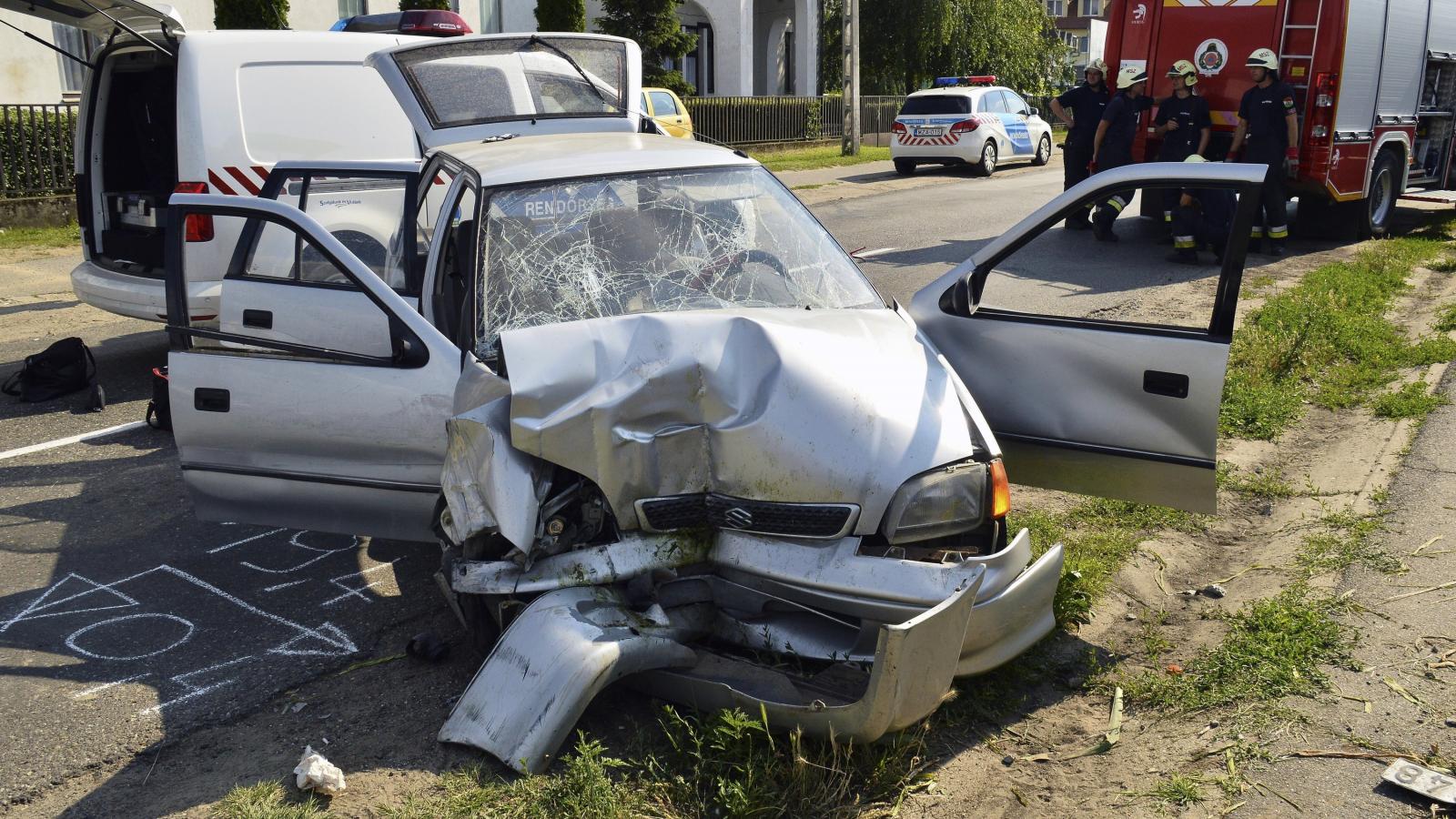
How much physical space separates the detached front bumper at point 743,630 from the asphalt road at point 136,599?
897 millimetres

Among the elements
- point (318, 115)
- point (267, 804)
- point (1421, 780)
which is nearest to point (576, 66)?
point (318, 115)

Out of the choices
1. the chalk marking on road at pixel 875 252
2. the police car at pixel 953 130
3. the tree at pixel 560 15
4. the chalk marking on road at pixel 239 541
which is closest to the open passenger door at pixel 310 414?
the chalk marking on road at pixel 239 541

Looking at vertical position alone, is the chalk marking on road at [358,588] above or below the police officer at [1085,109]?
below

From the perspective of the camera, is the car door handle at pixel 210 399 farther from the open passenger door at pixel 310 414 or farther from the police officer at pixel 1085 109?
the police officer at pixel 1085 109

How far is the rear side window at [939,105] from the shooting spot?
2192 cm

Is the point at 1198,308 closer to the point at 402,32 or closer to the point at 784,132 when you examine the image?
the point at 402,32

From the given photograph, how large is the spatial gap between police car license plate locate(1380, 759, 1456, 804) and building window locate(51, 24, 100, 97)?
18.7 m

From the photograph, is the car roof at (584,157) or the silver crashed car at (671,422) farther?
the car roof at (584,157)

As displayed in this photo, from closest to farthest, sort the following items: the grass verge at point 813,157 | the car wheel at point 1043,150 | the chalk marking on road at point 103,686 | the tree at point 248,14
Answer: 1. the chalk marking on road at point 103,686
2. the tree at point 248,14
3. the grass verge at point 813,157
4. the car wheel at point 1043,150

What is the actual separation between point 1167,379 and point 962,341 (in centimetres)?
78

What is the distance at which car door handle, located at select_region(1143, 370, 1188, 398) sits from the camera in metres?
4.09

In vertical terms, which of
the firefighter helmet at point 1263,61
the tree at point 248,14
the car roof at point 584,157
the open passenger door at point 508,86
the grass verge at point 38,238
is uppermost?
Result: the tree at point 248,14

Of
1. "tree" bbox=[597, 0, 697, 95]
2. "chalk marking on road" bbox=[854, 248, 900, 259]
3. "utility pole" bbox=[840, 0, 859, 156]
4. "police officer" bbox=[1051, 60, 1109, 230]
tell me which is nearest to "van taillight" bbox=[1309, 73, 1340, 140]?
"police officer" bbox=[1051, 60, 1109, 230]

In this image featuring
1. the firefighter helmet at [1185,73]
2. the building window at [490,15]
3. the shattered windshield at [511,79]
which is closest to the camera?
the shattered windshield at [511,79]
